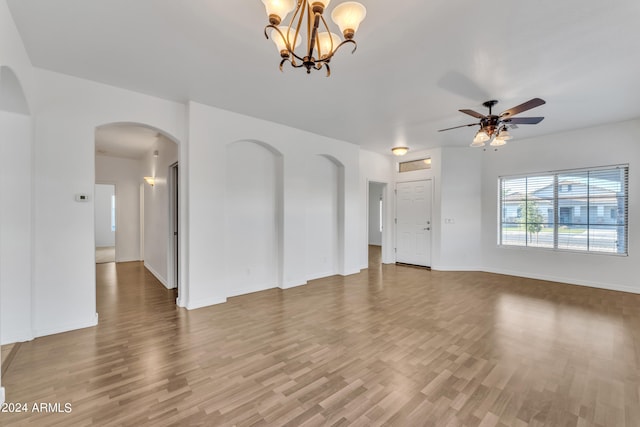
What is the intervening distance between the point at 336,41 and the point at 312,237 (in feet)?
13.2

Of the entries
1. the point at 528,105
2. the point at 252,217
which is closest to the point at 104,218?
the point at 252,217

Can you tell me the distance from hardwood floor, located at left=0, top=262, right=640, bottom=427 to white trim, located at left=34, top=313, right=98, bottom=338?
0.10 m

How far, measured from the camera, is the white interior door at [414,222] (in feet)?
21.8

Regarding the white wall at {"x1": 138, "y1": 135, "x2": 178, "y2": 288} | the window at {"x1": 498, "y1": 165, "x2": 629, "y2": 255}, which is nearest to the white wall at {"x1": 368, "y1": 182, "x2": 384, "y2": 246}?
the window at {"x1": 498, "y1": 165, "x2": 629, "y2": 255}

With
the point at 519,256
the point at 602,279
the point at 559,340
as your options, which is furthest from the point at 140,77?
the point at 602,279

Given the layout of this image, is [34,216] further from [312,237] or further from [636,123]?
[636,123]

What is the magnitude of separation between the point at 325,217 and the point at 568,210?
4743 millimetres

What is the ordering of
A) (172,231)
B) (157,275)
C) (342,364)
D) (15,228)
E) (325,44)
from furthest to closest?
(157,275) < (172,231) < (15,228) < (342,364) < (325,44)

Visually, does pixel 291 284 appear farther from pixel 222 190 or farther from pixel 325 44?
pixel 325 44

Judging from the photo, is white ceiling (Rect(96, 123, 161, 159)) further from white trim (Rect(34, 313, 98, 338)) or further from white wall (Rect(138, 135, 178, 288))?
white trim (Rect(34, 313, 98, 338))

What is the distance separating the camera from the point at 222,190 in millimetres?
4090

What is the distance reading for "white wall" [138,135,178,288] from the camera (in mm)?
4922

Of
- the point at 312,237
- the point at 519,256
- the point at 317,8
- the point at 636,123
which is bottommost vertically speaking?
the point at 519,256

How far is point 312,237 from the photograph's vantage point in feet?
18.3
